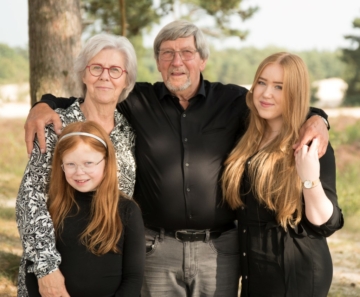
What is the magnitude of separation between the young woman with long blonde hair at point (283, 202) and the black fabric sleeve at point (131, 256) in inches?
24.5

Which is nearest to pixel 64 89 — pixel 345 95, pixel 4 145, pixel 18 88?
pixel 4 145

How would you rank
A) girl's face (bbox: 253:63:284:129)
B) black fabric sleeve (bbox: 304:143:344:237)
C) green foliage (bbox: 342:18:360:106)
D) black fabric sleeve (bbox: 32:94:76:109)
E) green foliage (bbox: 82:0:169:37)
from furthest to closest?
1. green foliage (bbox: 342:18:360:106)
2. green foliage (bbox: 82:0:169:37)
3. black fabric sleeve (bbox: 32:94:76:109)
4. girl's face (bbox: 253:63:284:129)
5. black fabric sleeve (bbox: 304:143:344:237)

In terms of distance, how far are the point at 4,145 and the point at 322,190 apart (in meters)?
11.1

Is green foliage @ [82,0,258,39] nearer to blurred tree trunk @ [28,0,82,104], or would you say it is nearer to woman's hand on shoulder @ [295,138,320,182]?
blurred tree trunk @ [28,0,82,104]

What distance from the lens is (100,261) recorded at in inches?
107

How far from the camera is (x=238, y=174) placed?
307cm

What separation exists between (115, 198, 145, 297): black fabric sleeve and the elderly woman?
0.29 m

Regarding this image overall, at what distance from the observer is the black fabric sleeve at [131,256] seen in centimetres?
275

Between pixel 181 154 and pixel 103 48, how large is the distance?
0.75 m

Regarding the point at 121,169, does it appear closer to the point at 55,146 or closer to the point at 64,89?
the point at 55,146

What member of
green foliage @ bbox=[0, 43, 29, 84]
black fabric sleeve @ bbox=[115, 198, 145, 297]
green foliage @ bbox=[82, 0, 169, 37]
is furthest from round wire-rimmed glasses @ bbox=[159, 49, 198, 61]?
green foliage @ bbox=[0, 43, 29, 84]

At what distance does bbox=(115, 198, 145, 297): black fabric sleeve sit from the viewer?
2750 millimetres

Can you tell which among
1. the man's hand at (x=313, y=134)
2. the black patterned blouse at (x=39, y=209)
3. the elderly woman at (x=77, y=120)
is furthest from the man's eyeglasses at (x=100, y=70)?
the man's hand at (x=313, y=134)

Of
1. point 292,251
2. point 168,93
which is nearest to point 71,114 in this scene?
point 168,93
